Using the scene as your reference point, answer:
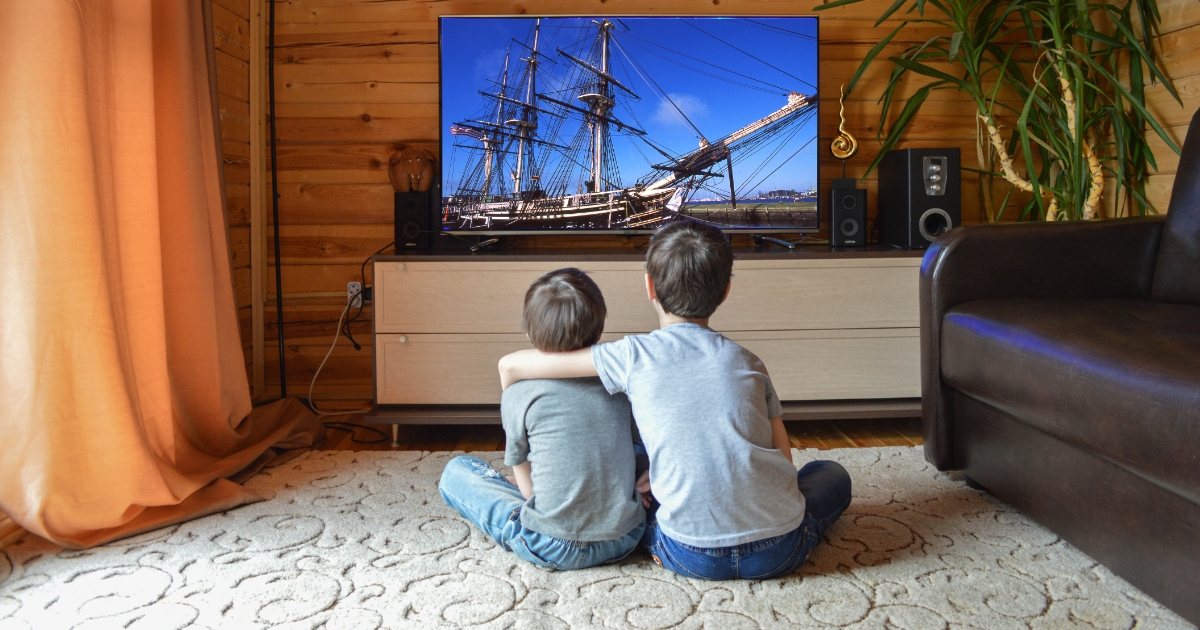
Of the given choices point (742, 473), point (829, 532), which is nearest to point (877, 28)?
point (829, 532)

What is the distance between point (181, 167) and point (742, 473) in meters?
1.59

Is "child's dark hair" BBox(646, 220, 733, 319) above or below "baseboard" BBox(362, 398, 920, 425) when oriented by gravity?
above

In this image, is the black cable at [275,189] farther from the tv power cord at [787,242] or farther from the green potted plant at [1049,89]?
the green potted plant at [1049,89]

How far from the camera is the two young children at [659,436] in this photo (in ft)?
4.33

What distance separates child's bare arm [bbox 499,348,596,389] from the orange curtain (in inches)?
33.5

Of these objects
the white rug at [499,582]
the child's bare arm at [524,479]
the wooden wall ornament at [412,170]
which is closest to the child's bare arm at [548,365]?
the child's bare arm at [524,479]

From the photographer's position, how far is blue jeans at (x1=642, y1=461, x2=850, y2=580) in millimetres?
1386

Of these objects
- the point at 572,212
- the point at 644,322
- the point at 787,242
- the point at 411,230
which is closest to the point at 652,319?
the point at 644,322

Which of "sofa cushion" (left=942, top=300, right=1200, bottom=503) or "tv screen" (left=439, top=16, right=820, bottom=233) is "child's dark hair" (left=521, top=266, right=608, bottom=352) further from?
"tv screen" (left=439, top=16, right=820, bottom=233)

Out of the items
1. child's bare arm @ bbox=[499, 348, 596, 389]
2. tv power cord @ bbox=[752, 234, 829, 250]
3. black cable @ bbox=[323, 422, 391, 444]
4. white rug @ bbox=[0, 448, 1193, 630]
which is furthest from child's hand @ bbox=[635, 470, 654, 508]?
tv power cord @ bbox=[752, 234, 829, 250]

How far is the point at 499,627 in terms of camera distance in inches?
50.7

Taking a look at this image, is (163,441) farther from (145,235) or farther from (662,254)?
(662,254)

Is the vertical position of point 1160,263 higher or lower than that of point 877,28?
lower

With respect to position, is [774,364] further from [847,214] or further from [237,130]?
[237,130]
